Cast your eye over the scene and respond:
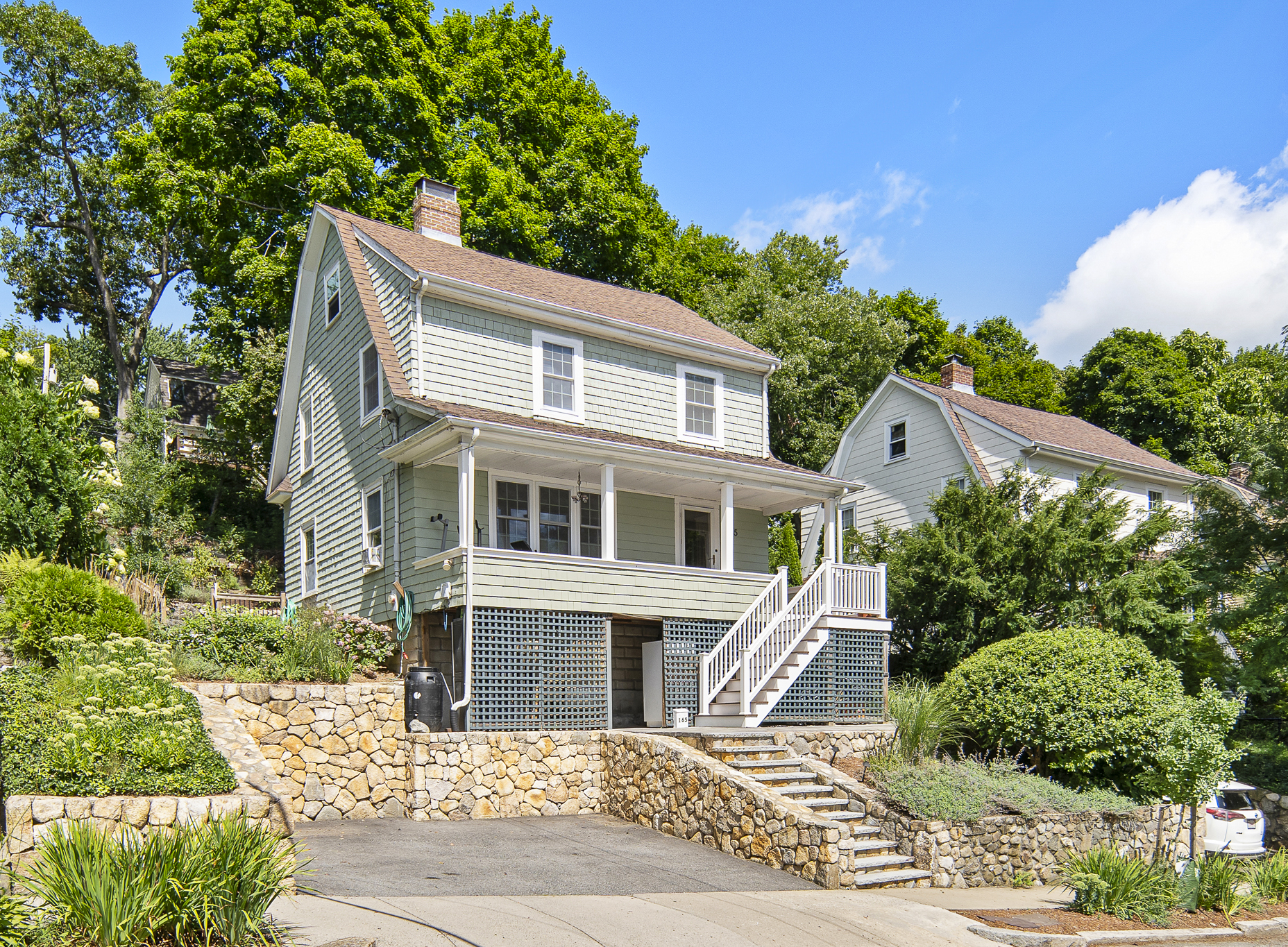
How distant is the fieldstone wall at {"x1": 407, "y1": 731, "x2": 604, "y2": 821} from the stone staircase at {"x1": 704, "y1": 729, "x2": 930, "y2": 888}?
2.04m

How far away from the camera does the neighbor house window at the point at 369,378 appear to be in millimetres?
18703

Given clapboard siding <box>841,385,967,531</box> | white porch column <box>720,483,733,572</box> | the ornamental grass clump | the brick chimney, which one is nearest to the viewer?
the ornamental grass clump

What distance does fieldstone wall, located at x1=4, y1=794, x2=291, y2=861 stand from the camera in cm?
830

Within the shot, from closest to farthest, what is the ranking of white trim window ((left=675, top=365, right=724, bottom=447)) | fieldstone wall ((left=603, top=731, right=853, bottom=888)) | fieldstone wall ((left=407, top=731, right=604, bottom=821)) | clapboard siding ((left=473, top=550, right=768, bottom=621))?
fieldstone wall ((left=603, top=731, right=853, bottom=888)) < fieldstone wall ((left=407, top=731, right=604, bottom=821)) < clapboard siding ((left=473, top=550, right=768, bottom=621)) < white trim window ((left=675, top=365, right=724, bottom=447))

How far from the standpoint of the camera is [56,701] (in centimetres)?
1038

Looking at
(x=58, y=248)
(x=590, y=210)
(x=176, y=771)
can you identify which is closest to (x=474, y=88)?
(x=590, y=210)

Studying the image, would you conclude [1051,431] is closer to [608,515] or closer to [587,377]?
[587,377]

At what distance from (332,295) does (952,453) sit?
14.7m

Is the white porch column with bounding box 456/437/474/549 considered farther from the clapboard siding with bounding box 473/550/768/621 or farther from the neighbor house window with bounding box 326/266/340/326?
the neighbor house window with bounding box 326/266/340/326

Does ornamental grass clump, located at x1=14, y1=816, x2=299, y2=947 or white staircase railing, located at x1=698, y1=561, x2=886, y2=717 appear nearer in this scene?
ornamental grass clump, located at x1=14, y1=816, x2=299, y2=947

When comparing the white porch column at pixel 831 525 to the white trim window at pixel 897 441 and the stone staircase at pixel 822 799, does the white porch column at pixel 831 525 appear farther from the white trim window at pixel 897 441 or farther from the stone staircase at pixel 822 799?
the white trim window at pixel 897 441

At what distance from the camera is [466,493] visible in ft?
49.4

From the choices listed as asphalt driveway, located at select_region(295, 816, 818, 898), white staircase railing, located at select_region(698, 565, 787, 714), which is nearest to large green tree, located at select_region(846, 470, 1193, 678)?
white staircase railing, located at select_region(698, 565, 787, 714)

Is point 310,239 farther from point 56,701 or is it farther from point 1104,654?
point 1104,654
